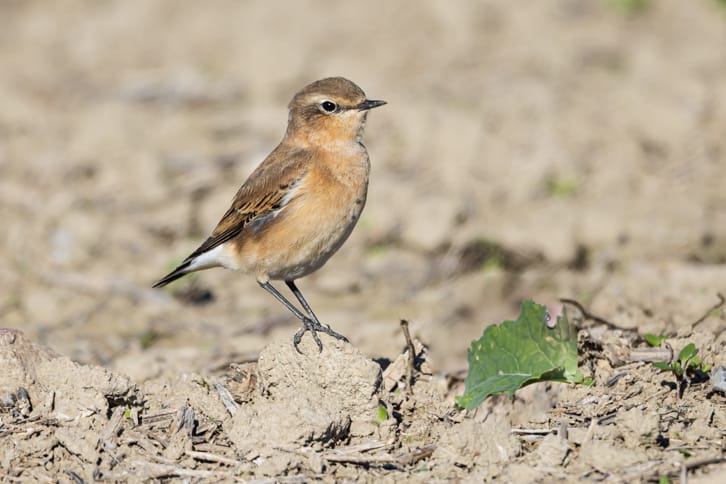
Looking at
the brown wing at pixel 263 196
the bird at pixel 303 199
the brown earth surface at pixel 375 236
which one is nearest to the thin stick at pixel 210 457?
the brown earth surface at pixel 375 236

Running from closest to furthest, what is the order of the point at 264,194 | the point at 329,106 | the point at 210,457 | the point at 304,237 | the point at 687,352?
the point at 210,457
the point at 687,352
the point at 304,237
the point at 264,194
the point at 329,106

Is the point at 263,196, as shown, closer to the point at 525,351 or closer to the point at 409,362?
the point at 409,362

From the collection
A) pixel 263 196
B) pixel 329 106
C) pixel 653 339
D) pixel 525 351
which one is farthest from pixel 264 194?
pixel 653 339

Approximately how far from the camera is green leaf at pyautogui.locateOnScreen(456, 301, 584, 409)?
6238 mm

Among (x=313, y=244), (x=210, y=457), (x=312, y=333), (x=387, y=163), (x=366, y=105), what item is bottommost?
(x=210, y=457)

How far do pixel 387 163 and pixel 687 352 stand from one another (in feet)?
23.3

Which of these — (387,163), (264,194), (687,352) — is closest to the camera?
(687,352)

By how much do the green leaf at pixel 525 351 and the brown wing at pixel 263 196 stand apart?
2.14 m

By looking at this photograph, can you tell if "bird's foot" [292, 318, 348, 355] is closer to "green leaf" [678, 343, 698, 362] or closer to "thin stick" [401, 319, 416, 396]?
"thin stick" [401, 319, 416, 396]

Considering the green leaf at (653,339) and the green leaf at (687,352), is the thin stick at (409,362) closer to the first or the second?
the green leaf at (653,339)

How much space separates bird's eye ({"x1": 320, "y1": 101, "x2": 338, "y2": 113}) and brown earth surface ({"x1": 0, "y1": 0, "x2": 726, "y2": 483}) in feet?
6.23

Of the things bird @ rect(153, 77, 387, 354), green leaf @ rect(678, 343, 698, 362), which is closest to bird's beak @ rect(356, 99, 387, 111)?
bird @ rect(153, 77, 387, 354)

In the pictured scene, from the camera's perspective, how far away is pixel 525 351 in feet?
20.6

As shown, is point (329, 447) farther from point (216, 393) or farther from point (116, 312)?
point (116, 312)
